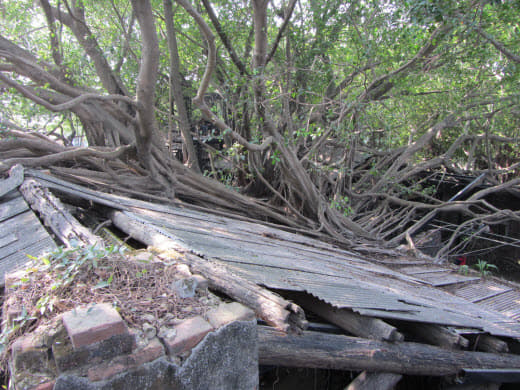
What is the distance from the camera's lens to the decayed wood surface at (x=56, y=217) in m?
2.06

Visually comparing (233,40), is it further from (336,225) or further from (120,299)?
(120,299)

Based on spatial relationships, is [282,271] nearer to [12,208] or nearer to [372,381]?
[372,381]

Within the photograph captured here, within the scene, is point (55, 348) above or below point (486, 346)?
above

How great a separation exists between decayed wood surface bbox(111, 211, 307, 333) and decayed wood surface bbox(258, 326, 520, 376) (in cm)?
6

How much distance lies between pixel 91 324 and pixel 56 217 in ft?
5.24

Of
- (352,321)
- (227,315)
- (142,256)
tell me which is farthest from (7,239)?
(352,321)

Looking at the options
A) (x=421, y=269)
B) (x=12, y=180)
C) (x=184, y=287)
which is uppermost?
(x=12, y=180)

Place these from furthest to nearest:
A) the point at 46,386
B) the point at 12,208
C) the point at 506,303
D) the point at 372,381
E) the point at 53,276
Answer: the point at 506,303, the point at 12,208, the point at 372,381, the point at 53,276, the point at 46,386

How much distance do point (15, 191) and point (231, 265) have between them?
7.34ft

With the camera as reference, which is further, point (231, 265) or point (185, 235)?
point (185, 235)

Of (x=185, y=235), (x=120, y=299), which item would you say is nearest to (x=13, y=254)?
(x=185, y=235)

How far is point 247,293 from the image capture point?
5.37 feet

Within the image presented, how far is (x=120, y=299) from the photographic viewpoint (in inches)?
51.2

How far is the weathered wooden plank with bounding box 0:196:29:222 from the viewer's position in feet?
8.81
